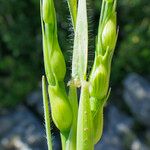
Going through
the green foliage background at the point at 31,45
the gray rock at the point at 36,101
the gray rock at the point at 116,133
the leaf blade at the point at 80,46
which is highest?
the leaf blade at the point at 80,46

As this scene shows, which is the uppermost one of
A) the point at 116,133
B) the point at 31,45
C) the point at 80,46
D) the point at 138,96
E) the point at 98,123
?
the point at 80,46

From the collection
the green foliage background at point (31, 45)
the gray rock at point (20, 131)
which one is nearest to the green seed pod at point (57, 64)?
the gray rock at point (20, 131)

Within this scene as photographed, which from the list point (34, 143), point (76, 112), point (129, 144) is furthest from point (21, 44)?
point (76, 112)

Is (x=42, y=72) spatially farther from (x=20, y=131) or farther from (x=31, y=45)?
(x=20, y=131)

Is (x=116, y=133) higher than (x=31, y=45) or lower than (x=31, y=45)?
lower

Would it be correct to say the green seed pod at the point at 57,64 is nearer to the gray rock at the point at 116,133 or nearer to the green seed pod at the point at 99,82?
the green seed pod at the point at 99,82

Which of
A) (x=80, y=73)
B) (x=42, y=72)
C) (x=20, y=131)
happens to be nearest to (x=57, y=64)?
(x=80, y=73)
